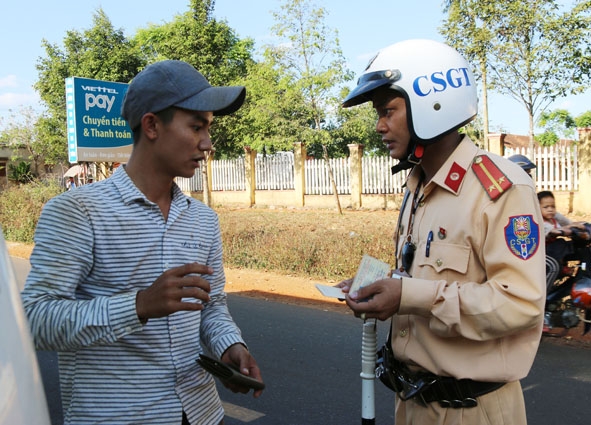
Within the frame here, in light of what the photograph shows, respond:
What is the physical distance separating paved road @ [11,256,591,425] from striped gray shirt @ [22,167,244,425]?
259 centimetres

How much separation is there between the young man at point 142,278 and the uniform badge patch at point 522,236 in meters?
0.87

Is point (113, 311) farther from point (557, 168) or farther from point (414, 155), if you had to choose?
point (557, 168)

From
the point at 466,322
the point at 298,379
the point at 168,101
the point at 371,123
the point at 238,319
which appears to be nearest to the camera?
the point at 466,322

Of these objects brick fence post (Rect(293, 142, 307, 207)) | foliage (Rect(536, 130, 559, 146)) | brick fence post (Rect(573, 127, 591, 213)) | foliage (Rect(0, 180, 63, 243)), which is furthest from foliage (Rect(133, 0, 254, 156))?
foliage (Rect(536, 130, 559, 146))

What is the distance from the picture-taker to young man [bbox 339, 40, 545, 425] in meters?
1.79

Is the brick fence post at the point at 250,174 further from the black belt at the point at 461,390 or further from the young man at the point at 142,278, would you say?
the black belt at the point at 461,390

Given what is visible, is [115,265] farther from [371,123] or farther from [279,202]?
[371,123]

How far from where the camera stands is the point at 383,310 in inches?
73.0

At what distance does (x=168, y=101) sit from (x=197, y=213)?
0.40 m

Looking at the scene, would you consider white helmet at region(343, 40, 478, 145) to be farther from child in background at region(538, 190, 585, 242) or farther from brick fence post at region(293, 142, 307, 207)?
brick fence post at region(293, 142, 307, 207)

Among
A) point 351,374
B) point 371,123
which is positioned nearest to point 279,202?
point 371,123

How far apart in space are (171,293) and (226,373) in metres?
0.32

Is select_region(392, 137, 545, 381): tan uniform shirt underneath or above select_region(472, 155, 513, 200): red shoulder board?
underneath

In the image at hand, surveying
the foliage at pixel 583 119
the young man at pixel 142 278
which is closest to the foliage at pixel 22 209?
the young man at pixel 142 278
